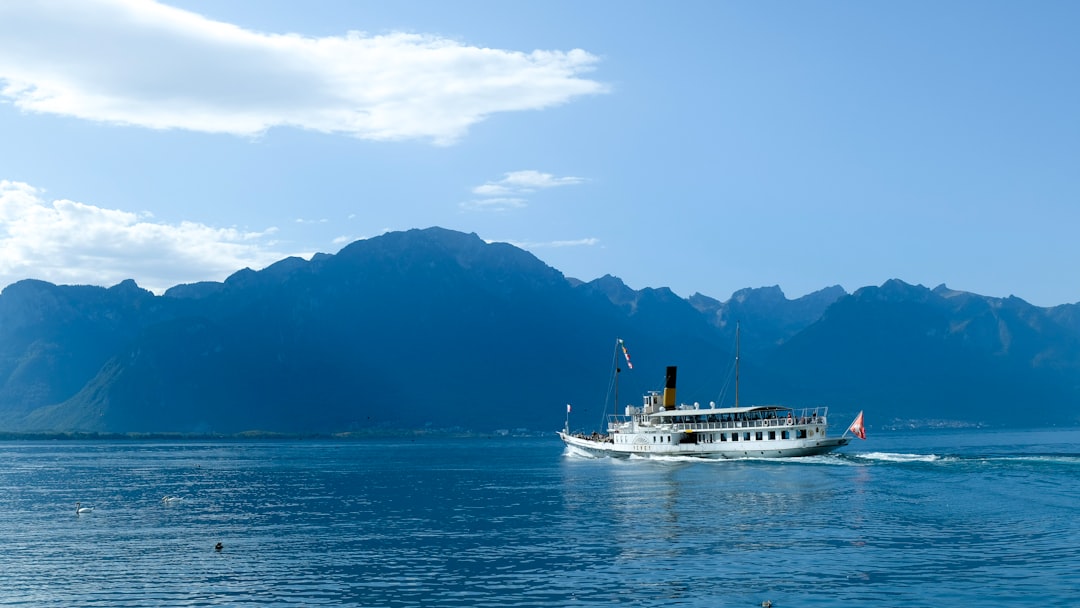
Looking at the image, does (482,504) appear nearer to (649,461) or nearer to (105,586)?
(105,586)

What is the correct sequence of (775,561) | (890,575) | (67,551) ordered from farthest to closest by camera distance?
1. (67,551)
2. (775,561)
3. (890,575)

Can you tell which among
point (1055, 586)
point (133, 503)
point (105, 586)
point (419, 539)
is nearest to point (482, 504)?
point (419, 539)

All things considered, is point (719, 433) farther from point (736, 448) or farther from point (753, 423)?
point (753, 423)

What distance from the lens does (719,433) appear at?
145250 millimetres

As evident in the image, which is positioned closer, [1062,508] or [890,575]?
[890,575]

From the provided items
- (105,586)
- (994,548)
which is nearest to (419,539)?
(105,586)

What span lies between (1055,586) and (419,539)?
132ft

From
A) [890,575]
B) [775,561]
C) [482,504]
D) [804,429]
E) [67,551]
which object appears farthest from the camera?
[804,429]

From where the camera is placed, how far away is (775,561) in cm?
5925

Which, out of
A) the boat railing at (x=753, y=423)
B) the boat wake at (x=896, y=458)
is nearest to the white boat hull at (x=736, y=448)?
the boat railing at (x=753, y=423)

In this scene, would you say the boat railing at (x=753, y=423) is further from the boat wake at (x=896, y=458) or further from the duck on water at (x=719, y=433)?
the boat wake at (x=896, y=458)

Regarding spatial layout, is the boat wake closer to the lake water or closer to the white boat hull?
the white boat hull

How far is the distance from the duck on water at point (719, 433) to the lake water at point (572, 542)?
16004 mm

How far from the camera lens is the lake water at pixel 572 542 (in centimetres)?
5206
